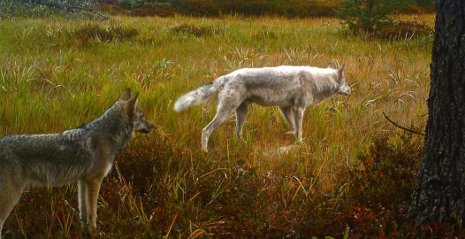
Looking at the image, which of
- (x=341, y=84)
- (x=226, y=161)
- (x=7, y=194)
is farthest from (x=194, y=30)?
(x=7, y=194)

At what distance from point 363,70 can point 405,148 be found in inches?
253

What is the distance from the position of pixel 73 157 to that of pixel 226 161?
Answer: 5.04 ft

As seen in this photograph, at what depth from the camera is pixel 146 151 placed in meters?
5.19

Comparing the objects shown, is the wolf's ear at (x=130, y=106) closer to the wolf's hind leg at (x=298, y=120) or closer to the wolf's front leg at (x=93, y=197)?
the wolf's front leg at (x=93, y=197)

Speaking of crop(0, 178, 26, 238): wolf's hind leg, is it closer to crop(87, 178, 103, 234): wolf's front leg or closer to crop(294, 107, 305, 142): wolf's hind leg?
crop(87, 178, 103, 234): wolf's front leg

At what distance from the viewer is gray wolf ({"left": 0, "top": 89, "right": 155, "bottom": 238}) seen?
12.3 feet

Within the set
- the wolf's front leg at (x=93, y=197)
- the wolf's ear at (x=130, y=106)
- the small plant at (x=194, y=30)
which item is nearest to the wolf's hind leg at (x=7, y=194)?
the wolf's front leg at (x=93, y=197)

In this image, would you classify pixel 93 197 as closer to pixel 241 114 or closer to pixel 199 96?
pixel 199 96

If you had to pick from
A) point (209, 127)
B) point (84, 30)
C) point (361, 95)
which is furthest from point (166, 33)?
point (209, 127)

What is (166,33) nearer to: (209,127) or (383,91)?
(383,91)

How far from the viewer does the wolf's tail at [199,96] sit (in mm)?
6641

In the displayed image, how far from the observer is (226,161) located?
519 centimetres

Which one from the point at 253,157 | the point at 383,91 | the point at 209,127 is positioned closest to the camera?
the point at 253,157

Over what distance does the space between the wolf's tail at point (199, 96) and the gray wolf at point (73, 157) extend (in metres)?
A: 1.83
